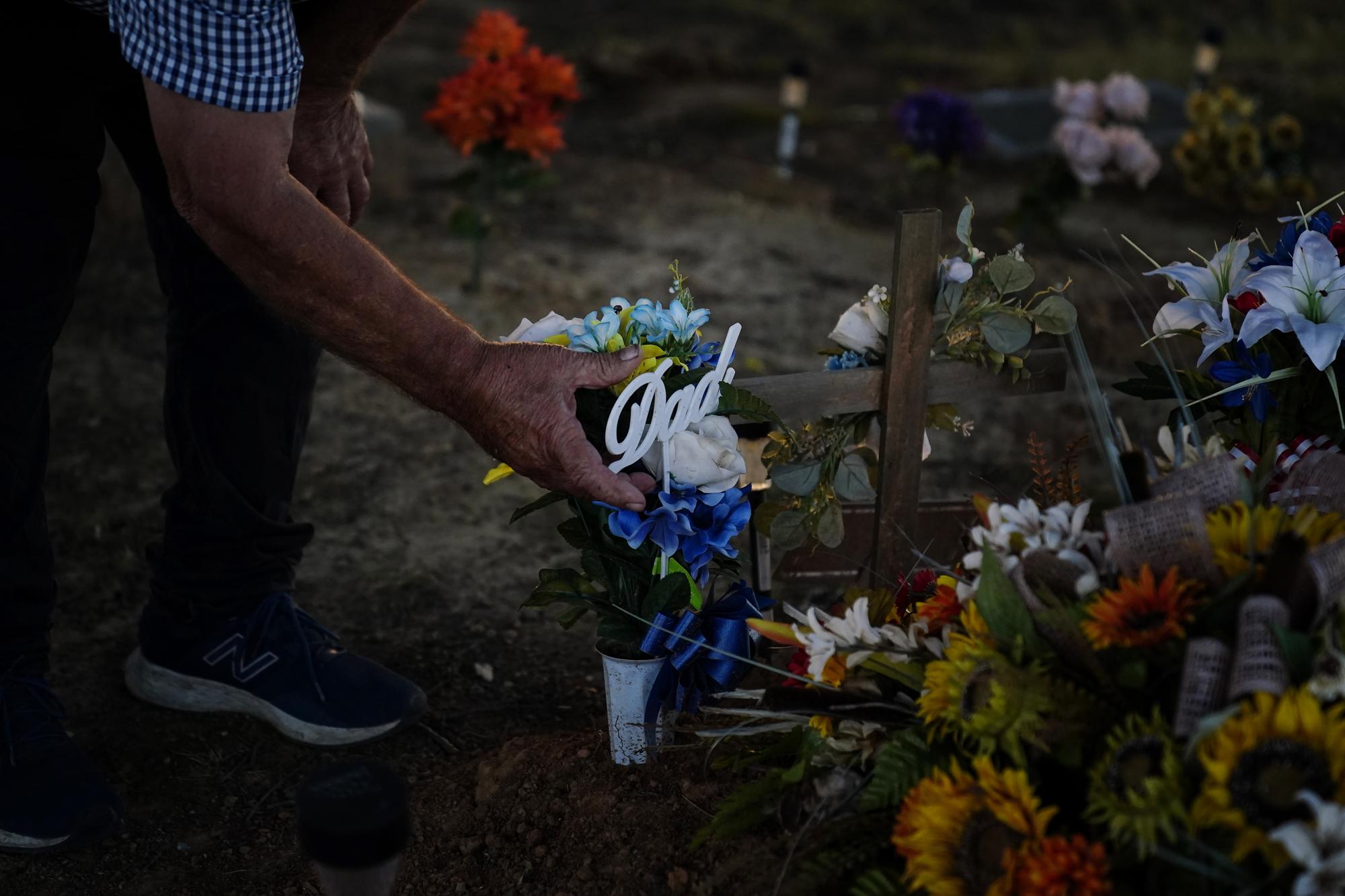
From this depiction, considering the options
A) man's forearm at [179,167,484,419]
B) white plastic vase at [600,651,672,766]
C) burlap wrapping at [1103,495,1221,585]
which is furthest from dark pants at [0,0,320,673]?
burlap wrapping at [1103,495,1221,585]

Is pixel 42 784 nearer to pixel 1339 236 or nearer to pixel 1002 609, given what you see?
pixel 1002 609

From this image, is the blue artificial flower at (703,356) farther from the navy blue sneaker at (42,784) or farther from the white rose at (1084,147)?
the white rose at (1084,147)

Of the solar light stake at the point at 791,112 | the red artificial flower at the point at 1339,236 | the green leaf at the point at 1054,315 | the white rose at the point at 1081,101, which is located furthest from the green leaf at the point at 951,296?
the solar light stake at the point at 791,112

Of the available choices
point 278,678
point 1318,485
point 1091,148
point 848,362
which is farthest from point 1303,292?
point 1091,148

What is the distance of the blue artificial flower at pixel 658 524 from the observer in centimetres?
165

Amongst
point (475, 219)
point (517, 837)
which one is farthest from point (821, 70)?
point (517, 837)

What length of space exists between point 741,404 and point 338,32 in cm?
87

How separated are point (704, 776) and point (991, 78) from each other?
9115 millimetres

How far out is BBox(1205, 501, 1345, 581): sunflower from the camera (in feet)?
4.19

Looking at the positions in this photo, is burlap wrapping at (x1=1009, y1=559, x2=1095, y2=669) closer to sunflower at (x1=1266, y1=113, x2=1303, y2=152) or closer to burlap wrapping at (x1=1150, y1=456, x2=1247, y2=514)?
burlap wrapping at (x1=1150, y1=456, x2=1247, y2=514)

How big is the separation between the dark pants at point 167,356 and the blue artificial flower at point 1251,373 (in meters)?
1.50

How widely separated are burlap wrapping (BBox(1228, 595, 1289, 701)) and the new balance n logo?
5.43 feet

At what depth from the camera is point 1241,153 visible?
5.95 m

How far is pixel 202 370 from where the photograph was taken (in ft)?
7.05
